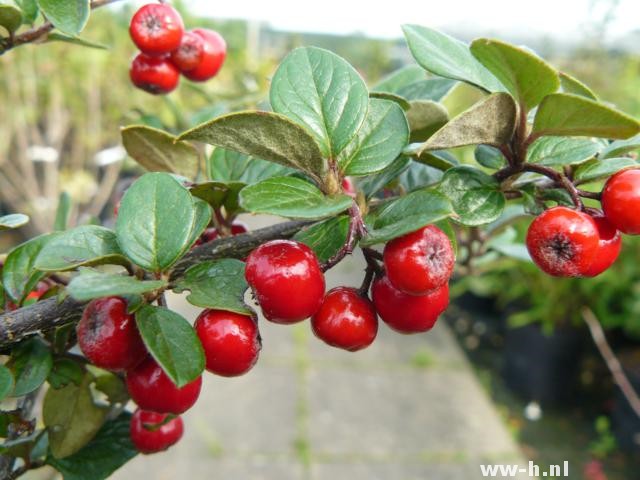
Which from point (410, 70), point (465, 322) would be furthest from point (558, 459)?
point (410, 70)

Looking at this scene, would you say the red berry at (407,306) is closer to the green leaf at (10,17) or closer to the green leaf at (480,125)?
the green leaf at (480,125)

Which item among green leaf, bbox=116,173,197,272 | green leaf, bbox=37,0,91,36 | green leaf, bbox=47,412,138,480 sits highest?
green leaf, bbox=37,0,91,36

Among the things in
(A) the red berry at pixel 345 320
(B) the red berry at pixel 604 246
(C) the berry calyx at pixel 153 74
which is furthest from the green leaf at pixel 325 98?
(C) the berry calyx at pixel 153 74

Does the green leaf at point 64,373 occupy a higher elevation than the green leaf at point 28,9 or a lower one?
lower

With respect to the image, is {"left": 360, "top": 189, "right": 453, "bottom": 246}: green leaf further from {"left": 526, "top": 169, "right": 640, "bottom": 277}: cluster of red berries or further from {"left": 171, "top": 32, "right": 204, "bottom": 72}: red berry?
{"left": 171, "top": 32, "right": 204, "bottom": 72}: red berry

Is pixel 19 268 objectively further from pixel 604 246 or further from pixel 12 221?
pixel 604 246

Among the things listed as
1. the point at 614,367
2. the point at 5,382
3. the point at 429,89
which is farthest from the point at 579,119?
the point at 614,367

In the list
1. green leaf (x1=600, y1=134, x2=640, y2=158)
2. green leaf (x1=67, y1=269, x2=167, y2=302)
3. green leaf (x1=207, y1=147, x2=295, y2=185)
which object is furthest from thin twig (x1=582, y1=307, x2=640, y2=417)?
green leaf (x1=67, y1=269, x2=167, y2=302)
